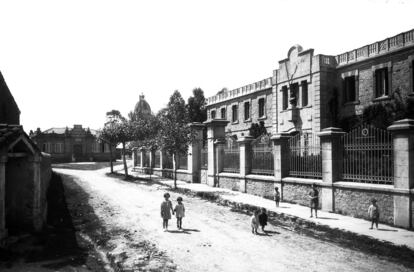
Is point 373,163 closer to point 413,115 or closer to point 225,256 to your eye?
point 225,256

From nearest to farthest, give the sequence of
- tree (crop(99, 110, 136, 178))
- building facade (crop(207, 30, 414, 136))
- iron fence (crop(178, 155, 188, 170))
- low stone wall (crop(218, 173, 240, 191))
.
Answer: low stone wall (crop(218, 173, 240, 191)) → building facade (crop(207, 30, 414, 136)) → iron fence (crop(178, 155, 188, 170)) → tree (crop(99, 110, 136, 178))

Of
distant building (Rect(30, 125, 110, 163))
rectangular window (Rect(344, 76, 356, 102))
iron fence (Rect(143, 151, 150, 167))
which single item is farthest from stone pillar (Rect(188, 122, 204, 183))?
distant building (Rect(30, 125, 110, 163))

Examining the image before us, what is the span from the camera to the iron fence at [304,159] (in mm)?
12836

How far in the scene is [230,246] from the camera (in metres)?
7.92

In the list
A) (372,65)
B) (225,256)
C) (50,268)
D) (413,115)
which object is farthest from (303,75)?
(50,268)

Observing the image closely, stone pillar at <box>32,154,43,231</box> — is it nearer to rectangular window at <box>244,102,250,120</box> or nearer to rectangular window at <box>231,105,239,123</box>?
rectangular window at <box>244,102,250,120</box>

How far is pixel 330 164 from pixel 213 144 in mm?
9577

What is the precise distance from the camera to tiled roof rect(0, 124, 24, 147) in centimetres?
819

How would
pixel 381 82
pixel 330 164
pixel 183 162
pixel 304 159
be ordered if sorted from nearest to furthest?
pixel 330 164, pixel 304 159, pixel 381 82, pixel 183 162

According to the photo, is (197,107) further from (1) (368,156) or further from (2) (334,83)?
(1) (368,156)

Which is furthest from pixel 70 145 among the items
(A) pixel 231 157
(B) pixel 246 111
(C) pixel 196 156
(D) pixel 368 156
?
(D) pixel 368 156

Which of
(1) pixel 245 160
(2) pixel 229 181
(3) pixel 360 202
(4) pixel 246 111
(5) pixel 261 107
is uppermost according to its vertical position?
(5) pixel 261 107

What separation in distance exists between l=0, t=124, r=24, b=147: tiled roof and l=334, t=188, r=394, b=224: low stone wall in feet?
35.0

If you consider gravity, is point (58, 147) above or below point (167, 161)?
above
